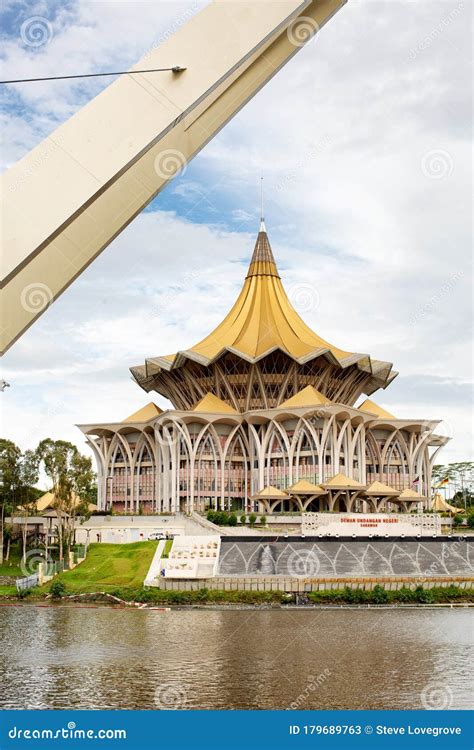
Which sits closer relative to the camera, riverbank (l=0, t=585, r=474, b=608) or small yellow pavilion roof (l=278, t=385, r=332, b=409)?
riverbank (l=0, t=585, r=474, b=608)

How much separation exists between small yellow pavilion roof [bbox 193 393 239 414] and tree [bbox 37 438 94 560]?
18.9 meters

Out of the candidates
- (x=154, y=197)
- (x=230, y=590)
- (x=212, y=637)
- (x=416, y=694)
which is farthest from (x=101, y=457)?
(x=154, y=197)

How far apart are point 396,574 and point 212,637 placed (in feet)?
55.0

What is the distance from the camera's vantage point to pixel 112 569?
44250mm

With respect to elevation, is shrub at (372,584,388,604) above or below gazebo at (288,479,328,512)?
below

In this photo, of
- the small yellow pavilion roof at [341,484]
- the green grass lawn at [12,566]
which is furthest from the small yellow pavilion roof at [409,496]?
the green grass lawn at [12,566]

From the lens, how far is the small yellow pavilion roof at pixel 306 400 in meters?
66.4

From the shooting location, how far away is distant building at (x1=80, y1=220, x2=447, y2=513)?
67.4 metres

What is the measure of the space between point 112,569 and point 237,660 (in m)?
24.3

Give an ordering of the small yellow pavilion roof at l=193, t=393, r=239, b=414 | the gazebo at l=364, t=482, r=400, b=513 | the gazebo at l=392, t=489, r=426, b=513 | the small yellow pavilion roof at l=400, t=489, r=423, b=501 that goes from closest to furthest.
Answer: the gazebo at l=364, t=482, r=400, b=513 → the small yellow pavilion roof at l=400, t=489, r=423, b=501 → the gazebo at l=392, t=489, r=426, b=513 → the small yellow pavilion roof at l=193, t=393, r=239, b=414

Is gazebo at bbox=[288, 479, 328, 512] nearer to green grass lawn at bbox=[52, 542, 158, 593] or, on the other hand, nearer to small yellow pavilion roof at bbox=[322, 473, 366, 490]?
small yellow pavilion roof at bbox=[322, 473, 366, 490]

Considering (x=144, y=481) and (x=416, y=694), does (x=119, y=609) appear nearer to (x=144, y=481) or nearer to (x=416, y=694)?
(x=416, y=694)

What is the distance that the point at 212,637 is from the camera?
84.8 feet

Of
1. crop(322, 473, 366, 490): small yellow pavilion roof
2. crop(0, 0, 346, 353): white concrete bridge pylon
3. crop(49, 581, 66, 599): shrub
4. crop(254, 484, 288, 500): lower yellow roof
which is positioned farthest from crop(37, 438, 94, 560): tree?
crop(0, 0, 346, 353): white concrete bridge pylon
